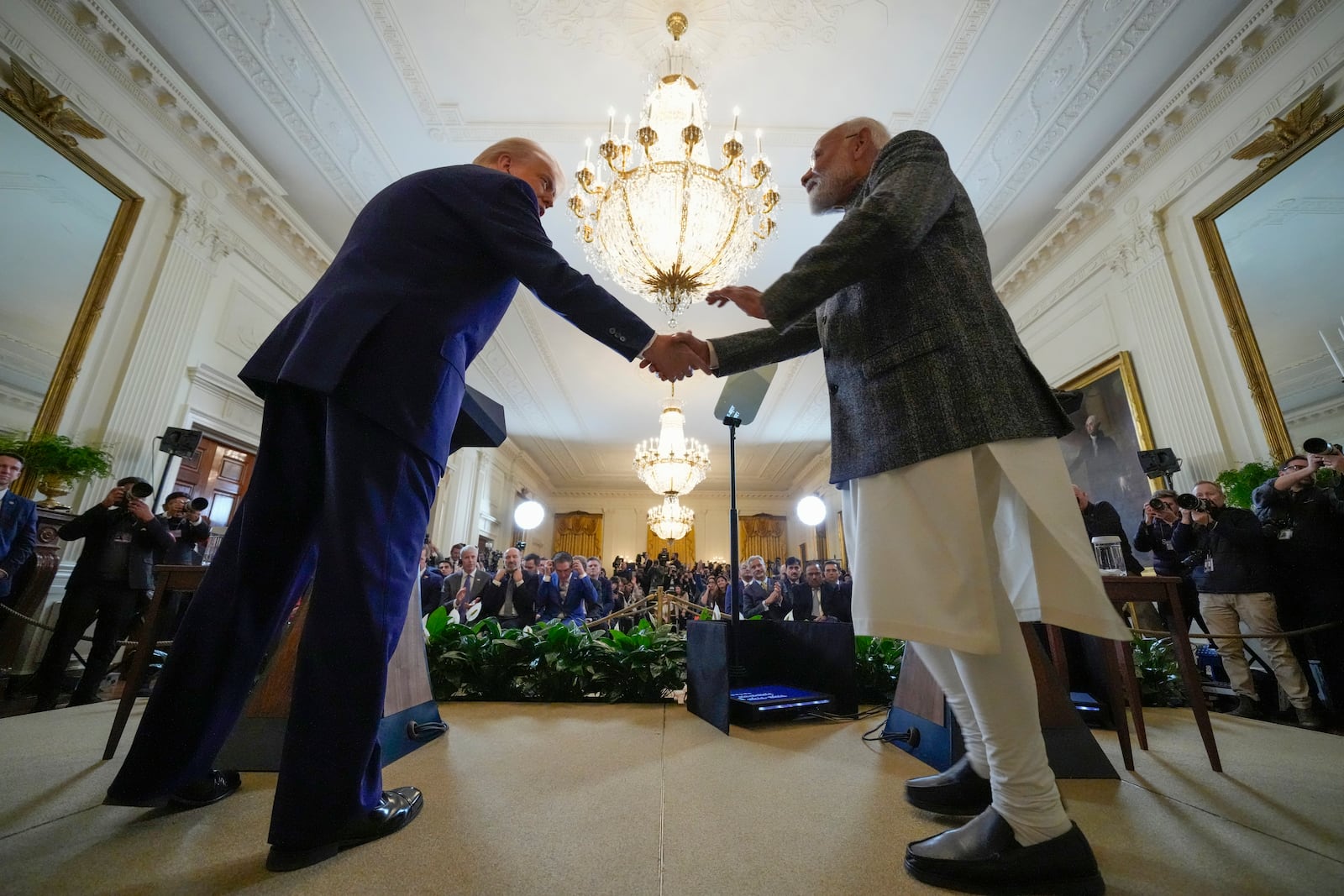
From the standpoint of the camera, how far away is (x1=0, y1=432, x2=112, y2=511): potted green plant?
318 centimetres

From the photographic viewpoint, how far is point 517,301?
6.65 meters

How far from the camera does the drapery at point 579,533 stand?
16141 millimetres

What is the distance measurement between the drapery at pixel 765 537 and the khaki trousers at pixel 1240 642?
42.6 feet

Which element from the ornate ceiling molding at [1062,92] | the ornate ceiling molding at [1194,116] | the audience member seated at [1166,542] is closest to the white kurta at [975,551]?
the audience member seated at [1166,542]

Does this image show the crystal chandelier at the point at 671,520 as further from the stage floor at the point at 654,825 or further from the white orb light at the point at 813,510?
the stage floor at the point at 654,825

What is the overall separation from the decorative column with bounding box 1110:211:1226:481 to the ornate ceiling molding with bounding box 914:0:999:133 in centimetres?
197

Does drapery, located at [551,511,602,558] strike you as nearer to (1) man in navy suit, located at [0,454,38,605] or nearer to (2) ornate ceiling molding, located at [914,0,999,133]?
(1) man in navy suit, located at [0,454,38,605]

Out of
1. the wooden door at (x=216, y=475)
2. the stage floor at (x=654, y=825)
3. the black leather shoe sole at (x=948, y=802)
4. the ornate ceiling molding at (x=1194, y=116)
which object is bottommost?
the stage floor at (x=654, y=825)

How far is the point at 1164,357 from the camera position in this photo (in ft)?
13.8

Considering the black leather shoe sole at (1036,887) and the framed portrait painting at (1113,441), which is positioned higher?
the framed portrait painting at (1113,441)

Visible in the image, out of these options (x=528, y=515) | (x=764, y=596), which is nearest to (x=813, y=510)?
(x=764, y=596)

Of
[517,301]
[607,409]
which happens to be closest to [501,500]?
[607,409]

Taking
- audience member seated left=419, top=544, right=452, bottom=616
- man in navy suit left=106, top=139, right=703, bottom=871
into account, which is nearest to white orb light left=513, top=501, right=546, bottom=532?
audience member seated left=419, top=544, right=452, bottom=616

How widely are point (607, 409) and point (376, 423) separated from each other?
31.8ft
